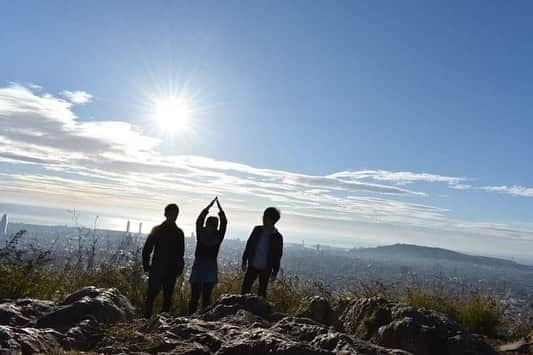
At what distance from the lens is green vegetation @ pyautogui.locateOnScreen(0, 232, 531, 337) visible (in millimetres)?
7917

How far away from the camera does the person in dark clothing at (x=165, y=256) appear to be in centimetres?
764

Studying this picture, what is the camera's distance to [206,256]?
792cm

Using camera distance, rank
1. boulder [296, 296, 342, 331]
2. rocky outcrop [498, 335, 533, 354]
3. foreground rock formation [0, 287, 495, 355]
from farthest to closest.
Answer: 1. rocky outcrop [498, 335, 533, 354]
2. boulder [296, 296, 342, 331]
3. foreground rock formation [0, 287, 495, 355]

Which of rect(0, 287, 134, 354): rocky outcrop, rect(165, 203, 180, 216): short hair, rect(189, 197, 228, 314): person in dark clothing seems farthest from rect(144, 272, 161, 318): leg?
rect(0, 287, 134, 354): rocky outcrop

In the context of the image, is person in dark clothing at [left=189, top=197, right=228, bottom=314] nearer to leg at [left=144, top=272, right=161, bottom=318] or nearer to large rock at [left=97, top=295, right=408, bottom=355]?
leg at [left=144, top=272, right=161, bottom=318]

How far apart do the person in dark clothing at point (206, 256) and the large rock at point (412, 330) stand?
2.70 metres

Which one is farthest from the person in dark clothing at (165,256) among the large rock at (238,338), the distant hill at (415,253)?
the distant hill at (415,253)

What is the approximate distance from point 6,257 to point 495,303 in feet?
34.3

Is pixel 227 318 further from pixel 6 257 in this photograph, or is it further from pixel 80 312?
pixel 6 257

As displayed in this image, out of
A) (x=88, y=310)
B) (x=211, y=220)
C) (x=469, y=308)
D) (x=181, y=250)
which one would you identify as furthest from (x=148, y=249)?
(x=469, y=308)

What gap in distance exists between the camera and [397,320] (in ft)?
18.0

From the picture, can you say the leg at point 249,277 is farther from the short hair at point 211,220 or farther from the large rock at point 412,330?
the large rock at point 412,330

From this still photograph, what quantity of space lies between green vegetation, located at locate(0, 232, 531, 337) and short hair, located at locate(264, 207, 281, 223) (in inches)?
67.8

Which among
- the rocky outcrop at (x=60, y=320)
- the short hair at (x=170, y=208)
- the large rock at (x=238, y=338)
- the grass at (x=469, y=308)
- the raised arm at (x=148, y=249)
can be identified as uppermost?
the short hair at (x=170, y=208)
